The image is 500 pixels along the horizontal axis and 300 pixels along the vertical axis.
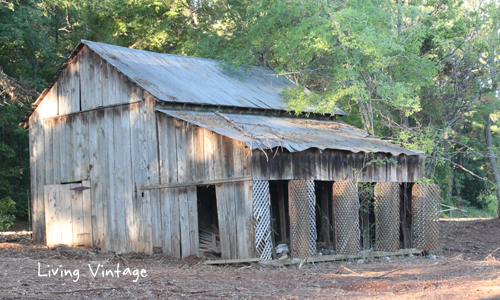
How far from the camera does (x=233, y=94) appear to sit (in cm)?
1895

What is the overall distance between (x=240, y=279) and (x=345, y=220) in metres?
4.85

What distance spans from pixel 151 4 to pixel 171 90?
676 inches

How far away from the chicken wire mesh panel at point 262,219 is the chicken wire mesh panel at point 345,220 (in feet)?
7.75

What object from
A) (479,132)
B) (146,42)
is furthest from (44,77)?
(479,132)

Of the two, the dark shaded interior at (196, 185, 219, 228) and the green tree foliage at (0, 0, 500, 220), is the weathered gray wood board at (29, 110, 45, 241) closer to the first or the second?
the green tree foliage at (0, 0, 500, 220)

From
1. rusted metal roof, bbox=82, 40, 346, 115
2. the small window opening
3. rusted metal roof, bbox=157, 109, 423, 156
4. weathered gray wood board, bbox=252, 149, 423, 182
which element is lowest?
the small window opening

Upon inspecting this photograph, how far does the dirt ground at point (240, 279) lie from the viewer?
8.90 metres

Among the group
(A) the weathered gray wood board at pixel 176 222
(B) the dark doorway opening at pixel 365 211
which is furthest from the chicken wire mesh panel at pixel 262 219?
(B) the dark doorway opening at pixel 365 211

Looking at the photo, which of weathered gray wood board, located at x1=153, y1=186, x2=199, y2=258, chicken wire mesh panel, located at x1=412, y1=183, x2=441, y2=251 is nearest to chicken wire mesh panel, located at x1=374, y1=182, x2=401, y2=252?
chicken wire mesh panel, located at x1=412, y1=183, x2=441, y2=251

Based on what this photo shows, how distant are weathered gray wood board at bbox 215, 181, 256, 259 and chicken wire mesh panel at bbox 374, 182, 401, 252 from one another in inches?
173

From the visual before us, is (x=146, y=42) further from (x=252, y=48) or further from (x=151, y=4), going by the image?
(x=252, y=48)

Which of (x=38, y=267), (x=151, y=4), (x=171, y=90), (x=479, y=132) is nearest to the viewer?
(x=38, y=267)

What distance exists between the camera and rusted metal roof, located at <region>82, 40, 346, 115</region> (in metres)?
16.5

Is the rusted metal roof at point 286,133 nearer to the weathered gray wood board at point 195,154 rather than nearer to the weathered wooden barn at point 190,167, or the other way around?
the weathered wooden barn at point 190,167
